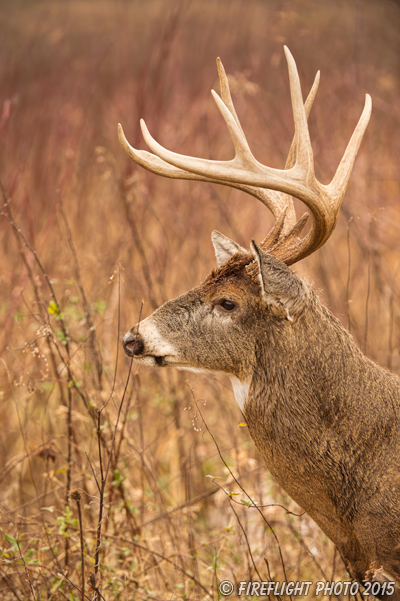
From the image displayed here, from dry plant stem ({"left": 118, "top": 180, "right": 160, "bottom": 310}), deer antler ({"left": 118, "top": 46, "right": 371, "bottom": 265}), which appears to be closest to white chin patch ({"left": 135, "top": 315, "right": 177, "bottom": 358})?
deer antler ({"left": 118, "top": 46, "right": 371, "bottom": 265})

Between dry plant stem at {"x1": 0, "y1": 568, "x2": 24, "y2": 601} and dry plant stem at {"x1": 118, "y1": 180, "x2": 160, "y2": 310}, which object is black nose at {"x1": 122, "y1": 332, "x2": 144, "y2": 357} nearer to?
dry plant stem at {"x1": 0, "y1": 568, "x2": 24, "y2": 601}

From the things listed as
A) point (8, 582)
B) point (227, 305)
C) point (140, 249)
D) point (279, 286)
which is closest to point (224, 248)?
point (227, 305)

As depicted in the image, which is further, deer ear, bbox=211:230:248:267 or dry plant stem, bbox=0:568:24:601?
dry plant stem, bbox=0:568:24:601

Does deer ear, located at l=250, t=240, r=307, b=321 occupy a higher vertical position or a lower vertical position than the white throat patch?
higher

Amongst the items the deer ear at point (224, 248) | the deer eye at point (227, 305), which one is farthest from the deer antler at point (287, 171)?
the deer eye at point (227, 305)

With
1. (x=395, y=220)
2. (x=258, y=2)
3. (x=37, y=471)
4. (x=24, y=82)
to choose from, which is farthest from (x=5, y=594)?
(x=258, y=2)

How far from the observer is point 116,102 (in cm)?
947

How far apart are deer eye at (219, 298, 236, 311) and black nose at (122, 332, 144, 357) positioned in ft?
1.33

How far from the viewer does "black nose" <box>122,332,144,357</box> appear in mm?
2771

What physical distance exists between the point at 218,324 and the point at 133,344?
1.30 ft

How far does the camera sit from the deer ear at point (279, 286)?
2562 millimetres

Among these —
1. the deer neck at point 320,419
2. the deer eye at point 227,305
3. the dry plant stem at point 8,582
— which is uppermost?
the deer eye at point 227,305

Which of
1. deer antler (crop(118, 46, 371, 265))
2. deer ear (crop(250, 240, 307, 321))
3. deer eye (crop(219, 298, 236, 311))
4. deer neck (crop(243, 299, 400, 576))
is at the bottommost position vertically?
deer neck (crop(243, 299, 400, 576))

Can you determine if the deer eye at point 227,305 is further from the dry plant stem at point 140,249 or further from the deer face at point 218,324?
the dry plant stem at point 140,249
